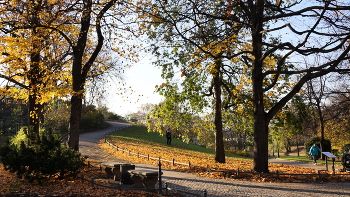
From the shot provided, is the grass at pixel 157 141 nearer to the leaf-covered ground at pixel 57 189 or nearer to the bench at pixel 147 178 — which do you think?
the bench at pixel 147 178

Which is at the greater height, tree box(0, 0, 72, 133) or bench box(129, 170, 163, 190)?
tree box(0, 0, 72, 133)

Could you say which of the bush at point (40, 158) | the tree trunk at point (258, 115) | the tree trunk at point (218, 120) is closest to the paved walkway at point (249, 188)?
the tree trunk at point (258, 115)

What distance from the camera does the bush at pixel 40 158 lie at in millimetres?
10750

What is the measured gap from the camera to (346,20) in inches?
535

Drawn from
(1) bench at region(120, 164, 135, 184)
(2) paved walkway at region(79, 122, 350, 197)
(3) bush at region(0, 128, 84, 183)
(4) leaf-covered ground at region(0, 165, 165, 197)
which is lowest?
(2) paved walkway at region(79, 122, 350, 197)

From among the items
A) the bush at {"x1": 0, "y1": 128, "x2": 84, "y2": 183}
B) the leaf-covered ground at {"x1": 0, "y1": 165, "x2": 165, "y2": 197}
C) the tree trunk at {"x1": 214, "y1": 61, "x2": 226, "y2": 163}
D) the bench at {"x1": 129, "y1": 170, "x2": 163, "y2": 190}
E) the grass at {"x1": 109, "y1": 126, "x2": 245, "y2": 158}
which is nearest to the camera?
the leaf-covered ground at {"x1": 0, "y1": 165, "x2": 165, "y2": 197}

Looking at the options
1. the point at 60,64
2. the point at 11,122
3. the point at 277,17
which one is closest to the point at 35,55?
the point at 60,64

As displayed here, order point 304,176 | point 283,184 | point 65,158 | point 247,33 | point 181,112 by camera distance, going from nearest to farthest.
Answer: point 65,158 → point 283,184 → point 304,176 → point 247,33 → point 181,112

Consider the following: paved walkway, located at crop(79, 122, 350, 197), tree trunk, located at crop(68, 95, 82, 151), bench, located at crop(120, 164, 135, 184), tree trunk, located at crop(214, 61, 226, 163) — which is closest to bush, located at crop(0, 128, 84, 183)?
bench, located at crop(120, 164, 135, 184)

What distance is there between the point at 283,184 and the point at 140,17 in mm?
9775

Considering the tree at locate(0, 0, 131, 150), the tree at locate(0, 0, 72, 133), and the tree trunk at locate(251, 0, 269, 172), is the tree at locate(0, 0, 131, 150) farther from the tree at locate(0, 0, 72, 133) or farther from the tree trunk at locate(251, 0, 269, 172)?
the tree trunk at locate(251, 0, 269, 172)

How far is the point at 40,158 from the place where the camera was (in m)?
10.9

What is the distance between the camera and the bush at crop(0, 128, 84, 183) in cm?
1075

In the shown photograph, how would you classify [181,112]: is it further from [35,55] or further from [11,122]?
[11,122]
